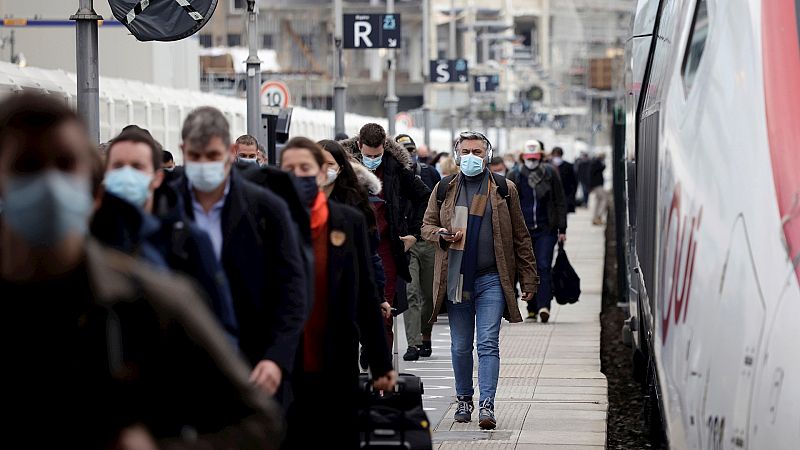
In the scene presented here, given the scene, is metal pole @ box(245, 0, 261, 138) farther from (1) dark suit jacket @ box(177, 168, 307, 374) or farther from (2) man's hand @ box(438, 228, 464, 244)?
(1) dark suit jacket @ box(177, 168, 307, 374)

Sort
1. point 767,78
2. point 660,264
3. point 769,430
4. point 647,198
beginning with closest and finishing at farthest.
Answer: point 769,430 → point 767,78 → point 660,264 → point 647,198

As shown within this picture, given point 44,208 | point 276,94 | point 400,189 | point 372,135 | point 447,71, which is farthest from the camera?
point 447,71

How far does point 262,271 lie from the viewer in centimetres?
516

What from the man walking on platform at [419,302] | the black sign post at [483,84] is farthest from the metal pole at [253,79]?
the black sign post at [483,84]

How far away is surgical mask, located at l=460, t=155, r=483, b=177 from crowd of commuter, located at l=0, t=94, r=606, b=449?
1 centimetres

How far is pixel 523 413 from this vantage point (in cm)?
1094

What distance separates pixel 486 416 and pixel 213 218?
5.10m

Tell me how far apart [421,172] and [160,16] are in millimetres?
4628

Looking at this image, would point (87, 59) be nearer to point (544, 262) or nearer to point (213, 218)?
point (213, 218)

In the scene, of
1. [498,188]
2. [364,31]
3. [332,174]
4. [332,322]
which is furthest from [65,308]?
[364,31]

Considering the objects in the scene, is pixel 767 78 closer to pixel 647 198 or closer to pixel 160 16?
pixel 647 198

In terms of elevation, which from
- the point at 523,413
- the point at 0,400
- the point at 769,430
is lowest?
the point at 523,413

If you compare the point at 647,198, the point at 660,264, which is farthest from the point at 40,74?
the point at 660,264

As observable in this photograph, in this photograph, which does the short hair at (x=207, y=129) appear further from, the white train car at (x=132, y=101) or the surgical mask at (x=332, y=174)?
the white train car at (x=132, y=101)
